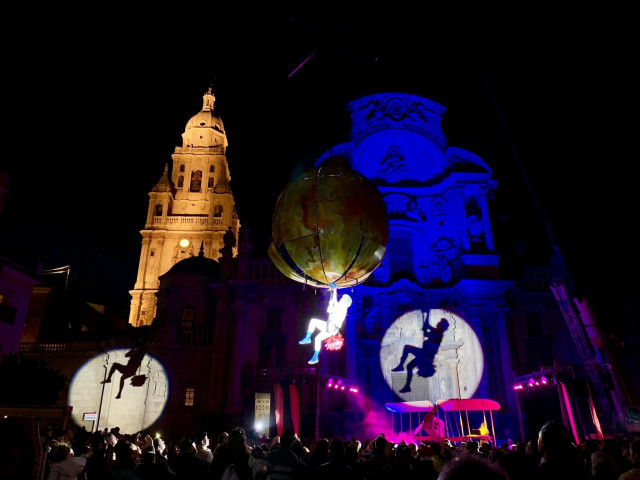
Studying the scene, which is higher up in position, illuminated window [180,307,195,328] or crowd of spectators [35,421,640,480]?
illuminated window [180,307,195,328]

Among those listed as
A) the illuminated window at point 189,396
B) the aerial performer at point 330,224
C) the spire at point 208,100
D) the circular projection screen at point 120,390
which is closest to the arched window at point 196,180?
the spire at point 208,100

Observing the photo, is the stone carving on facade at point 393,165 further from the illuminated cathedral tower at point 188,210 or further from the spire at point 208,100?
the spire at point 208,100

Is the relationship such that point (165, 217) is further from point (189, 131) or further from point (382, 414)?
point (382, 414)

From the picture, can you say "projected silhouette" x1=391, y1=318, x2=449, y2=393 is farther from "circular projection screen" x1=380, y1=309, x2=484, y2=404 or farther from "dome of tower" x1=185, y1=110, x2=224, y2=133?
"dome of tower" x1=185, y1=110, x2=224, y2=133

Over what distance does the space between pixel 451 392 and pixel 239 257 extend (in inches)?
544

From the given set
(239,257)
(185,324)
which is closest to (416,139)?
(239,257)

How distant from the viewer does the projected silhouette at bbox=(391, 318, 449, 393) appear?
2355cm

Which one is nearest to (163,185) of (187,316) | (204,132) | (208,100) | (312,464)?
(204,132)

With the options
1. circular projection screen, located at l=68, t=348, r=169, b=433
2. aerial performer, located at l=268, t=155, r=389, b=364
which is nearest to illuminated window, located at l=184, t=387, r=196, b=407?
circular projection screen, located at l=68, t=348, r=169, b=433

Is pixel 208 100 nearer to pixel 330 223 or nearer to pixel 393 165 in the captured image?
pixel 393 165

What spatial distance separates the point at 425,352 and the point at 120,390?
16873 millimetres

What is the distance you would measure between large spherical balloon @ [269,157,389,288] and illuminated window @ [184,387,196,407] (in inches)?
715

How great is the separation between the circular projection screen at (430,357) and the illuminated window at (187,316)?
37.9 ft

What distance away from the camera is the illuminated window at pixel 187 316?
85.6 feet
